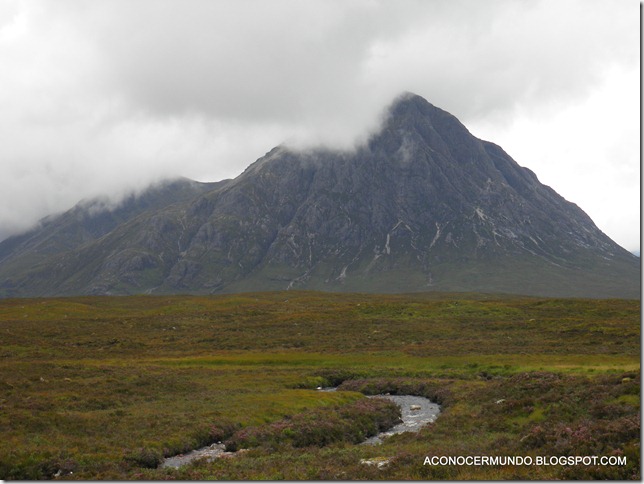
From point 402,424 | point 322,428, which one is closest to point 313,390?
point 402,424

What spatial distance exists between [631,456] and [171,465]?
24.8m

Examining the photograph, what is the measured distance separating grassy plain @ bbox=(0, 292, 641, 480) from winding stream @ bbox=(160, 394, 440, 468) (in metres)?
1.12

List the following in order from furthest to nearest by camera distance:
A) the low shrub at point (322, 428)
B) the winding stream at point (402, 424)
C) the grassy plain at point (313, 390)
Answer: the low shrub at point (322, 428) < the winding stream at point (402, 424) < the grassy plain at point (313, 390)

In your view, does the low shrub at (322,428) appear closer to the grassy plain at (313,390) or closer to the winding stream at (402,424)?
the grassy plain at (313,390)

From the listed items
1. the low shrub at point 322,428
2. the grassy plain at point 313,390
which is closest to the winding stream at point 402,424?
the low shrub at point 322,428

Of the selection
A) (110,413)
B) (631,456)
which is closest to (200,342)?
(110,413)

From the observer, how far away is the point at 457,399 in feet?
156

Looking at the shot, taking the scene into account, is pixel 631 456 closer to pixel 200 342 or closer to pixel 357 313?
pixel 200 342

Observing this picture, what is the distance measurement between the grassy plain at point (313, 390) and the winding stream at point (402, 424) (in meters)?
1.12

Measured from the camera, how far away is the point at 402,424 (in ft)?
141

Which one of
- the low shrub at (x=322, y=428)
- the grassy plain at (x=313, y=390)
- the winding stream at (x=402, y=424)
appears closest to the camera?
the grassy plain at (x=313, y=390)

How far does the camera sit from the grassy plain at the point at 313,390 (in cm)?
2680

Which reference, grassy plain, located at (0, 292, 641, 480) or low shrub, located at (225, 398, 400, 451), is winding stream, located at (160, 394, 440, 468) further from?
grassy plain, located at (0, 292, 641, 480)

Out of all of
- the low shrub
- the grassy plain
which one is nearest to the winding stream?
the low shrub
